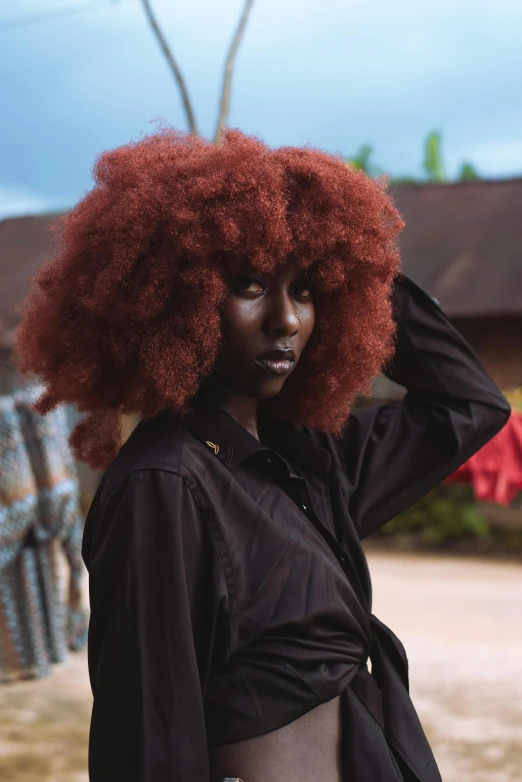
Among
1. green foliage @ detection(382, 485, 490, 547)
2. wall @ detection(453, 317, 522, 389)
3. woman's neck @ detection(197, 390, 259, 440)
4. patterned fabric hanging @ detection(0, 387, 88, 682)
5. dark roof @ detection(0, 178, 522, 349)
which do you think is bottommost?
green foliage @ detection(382, 485, 490, 547)

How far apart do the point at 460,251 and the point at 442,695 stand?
738cm

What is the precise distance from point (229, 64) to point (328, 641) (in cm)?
730

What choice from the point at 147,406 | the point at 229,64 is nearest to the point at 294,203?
the point at 147,406

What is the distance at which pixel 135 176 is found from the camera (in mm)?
1746

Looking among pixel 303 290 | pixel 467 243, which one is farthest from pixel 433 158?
pixel 303 290

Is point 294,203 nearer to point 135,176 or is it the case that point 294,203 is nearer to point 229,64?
point 135,176

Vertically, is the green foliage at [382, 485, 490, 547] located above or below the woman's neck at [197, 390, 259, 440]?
below

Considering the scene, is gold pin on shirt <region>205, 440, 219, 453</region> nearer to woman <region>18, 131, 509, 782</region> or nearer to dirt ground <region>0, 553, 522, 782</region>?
woman <region>18, 131, 509, 782</region>

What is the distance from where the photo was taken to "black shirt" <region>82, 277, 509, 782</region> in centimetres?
145

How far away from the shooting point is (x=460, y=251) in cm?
1151

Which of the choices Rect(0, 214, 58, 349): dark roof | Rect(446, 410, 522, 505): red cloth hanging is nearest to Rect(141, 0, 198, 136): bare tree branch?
Rect(446, 410, 522, 505): red cloth hanging

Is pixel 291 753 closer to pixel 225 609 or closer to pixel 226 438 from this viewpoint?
pixel 225 609

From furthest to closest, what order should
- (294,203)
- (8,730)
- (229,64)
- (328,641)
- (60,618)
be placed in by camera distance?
(229,64) → (60,618) → (8,730) → (294,203) → (328,641)

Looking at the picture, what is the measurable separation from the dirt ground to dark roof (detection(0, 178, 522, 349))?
3.74 metres
